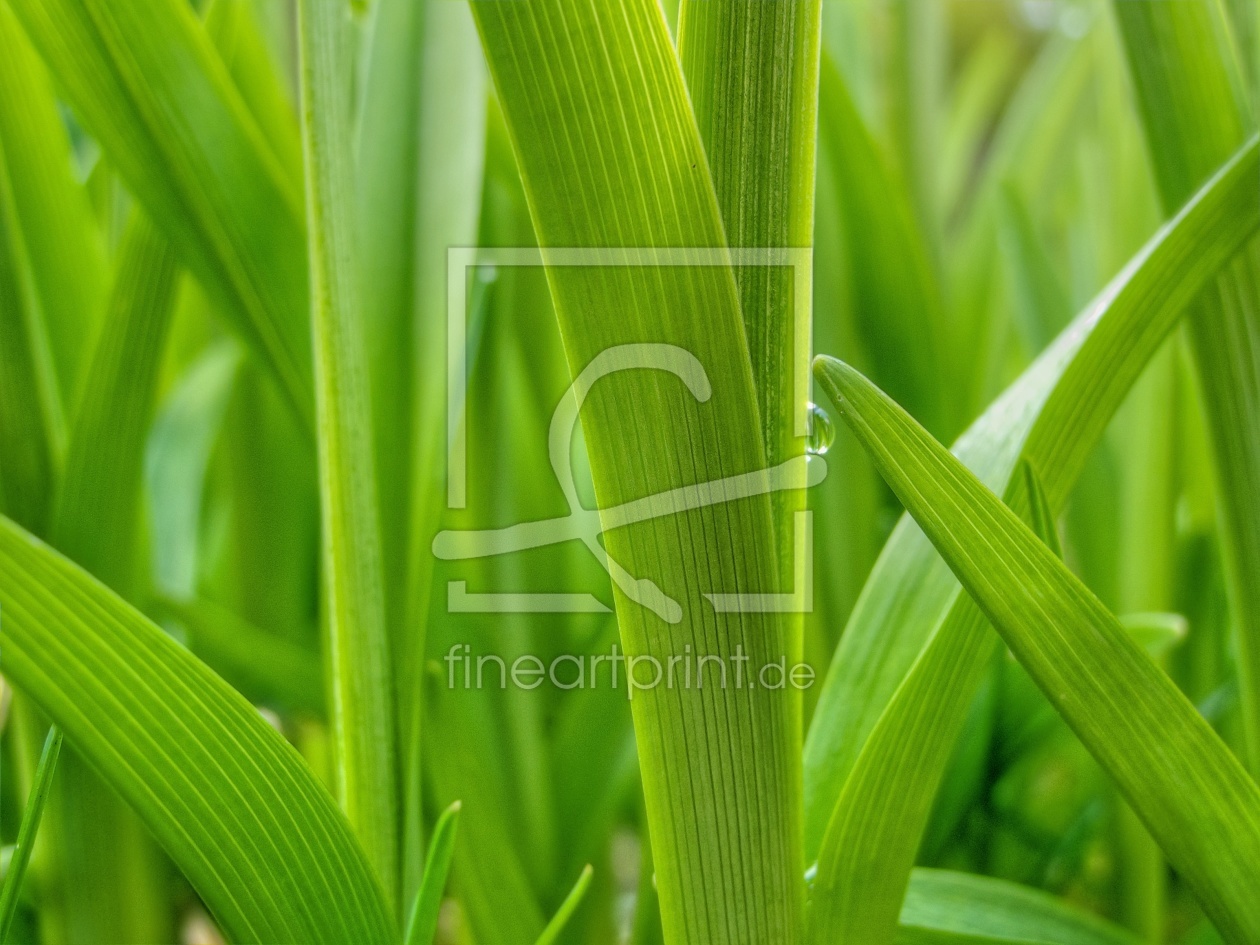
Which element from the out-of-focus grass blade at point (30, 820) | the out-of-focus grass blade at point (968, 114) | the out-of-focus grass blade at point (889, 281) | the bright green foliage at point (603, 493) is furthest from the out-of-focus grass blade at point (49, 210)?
the out-of-focus grass blade at point (968, 114)

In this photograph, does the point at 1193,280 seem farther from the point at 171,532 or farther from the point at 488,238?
the point at 171,532

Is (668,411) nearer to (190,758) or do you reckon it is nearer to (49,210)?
(190,758)

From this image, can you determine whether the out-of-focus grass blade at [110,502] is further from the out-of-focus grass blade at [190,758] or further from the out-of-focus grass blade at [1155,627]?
the out-of-focus grass blade at [1155,627]

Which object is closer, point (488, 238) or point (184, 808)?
point (184, 808)

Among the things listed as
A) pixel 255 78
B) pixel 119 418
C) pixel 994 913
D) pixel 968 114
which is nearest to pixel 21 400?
pixel 119 418

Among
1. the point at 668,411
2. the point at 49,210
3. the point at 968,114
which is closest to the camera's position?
the point at 668,411

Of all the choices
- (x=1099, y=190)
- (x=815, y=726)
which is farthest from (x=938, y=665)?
(x=1099, y=190)
